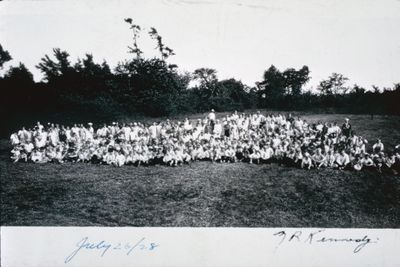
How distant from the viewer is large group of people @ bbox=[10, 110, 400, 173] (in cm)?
674

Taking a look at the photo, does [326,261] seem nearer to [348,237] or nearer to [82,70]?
[348,237]

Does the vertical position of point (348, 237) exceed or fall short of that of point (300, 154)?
it falls short

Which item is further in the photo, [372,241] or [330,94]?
[330,94]

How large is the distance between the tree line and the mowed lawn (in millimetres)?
794

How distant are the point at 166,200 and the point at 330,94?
12.5ft

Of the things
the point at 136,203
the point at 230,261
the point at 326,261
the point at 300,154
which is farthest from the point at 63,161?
the point at 326,261

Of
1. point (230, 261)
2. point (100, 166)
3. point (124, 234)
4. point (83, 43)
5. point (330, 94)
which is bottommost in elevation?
point (230, 261)

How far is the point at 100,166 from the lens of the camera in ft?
22.7

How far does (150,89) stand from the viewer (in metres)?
6.31
